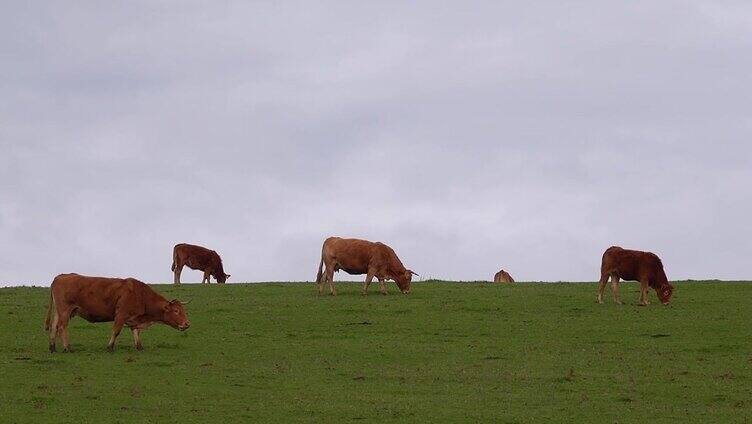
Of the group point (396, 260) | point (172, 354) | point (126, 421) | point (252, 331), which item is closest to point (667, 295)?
point (396, 260)

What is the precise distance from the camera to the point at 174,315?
24688 mm

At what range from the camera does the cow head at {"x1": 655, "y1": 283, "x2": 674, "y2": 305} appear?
32031 millimetres

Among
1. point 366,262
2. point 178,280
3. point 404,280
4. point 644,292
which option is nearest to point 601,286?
point 644,292

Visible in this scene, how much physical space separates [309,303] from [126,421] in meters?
14.7

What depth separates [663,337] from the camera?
26.7m

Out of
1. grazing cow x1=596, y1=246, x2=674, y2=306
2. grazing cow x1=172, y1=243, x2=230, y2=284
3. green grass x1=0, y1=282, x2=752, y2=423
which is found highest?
grazing cow x1=172, y1=243, x2=230, y2=284

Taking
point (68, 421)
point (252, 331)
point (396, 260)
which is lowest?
point (68, 421)

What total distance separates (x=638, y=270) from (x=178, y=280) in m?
19.6

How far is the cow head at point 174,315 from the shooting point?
24.6 metres

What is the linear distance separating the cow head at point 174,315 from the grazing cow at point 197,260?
19.2m

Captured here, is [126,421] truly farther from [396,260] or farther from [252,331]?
[396,260]

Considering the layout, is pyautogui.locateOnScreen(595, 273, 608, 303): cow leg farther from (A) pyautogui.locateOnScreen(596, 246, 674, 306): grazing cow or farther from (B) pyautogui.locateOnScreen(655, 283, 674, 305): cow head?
(B) pyautogui.locateOnScreen(655, 283, 674, 305): cow head

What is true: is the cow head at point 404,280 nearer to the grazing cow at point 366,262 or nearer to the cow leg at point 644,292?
the grazing cow at point 366,262

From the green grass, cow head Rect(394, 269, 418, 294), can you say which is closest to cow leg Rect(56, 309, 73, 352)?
the green grass
